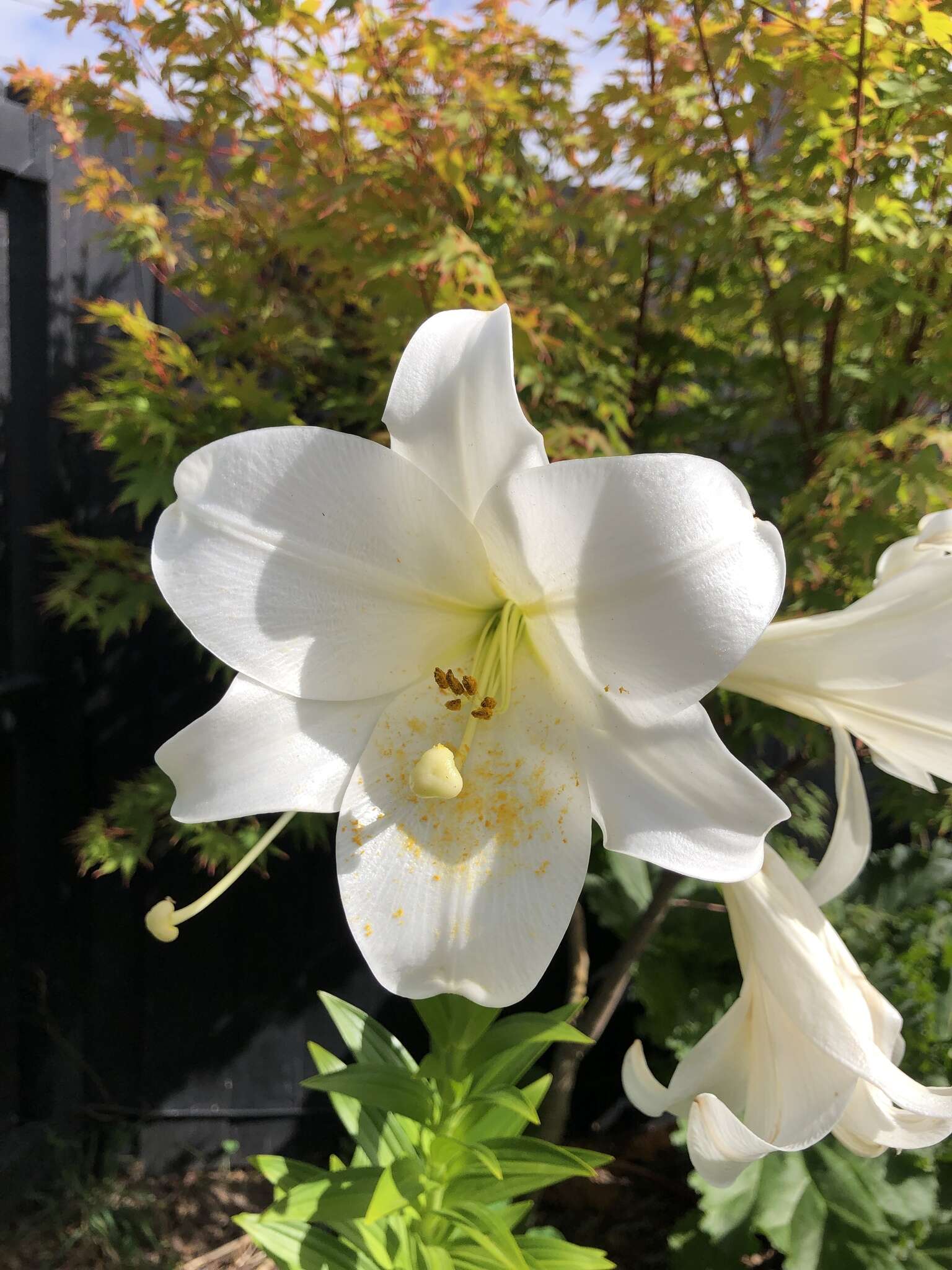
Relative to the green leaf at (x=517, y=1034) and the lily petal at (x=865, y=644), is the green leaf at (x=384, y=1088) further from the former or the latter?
the lily petal at (x=865, y=644)

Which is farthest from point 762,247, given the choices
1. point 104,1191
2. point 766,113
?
point 104,1191

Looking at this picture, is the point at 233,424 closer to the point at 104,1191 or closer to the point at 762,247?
the point at 762,247

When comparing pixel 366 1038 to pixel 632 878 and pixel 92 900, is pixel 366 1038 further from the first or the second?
pixel 92 900

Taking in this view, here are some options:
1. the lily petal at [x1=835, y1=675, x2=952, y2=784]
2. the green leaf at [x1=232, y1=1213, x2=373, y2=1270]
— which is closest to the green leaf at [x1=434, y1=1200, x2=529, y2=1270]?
the green leaf at [x1=232, y1=1213, x2=373, y2=1270]

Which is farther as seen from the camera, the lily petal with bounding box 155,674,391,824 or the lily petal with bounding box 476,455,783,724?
the lily petal with bounding box 155,674,391,824

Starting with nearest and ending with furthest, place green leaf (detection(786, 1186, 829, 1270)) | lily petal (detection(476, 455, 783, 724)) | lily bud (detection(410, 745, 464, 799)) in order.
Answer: lily petal (detection(476, 455, 783, 724)) < lily bud (detection(410, 745, 464, 799)) < green leaf (detection(786, 1186, 829, 1270))

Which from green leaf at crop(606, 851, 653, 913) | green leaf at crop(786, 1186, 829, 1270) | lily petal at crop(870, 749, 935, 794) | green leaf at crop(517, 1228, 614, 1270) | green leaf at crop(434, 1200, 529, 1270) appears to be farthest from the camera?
green leaf at crop(606, 851, 653, 913)

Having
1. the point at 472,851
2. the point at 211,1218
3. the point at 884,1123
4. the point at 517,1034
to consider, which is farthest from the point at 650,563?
the point at 211,1218

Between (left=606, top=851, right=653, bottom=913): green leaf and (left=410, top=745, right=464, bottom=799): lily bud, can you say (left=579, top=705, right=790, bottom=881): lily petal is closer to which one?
(left=410, top=745, right=464, bottom=799): lily bud
